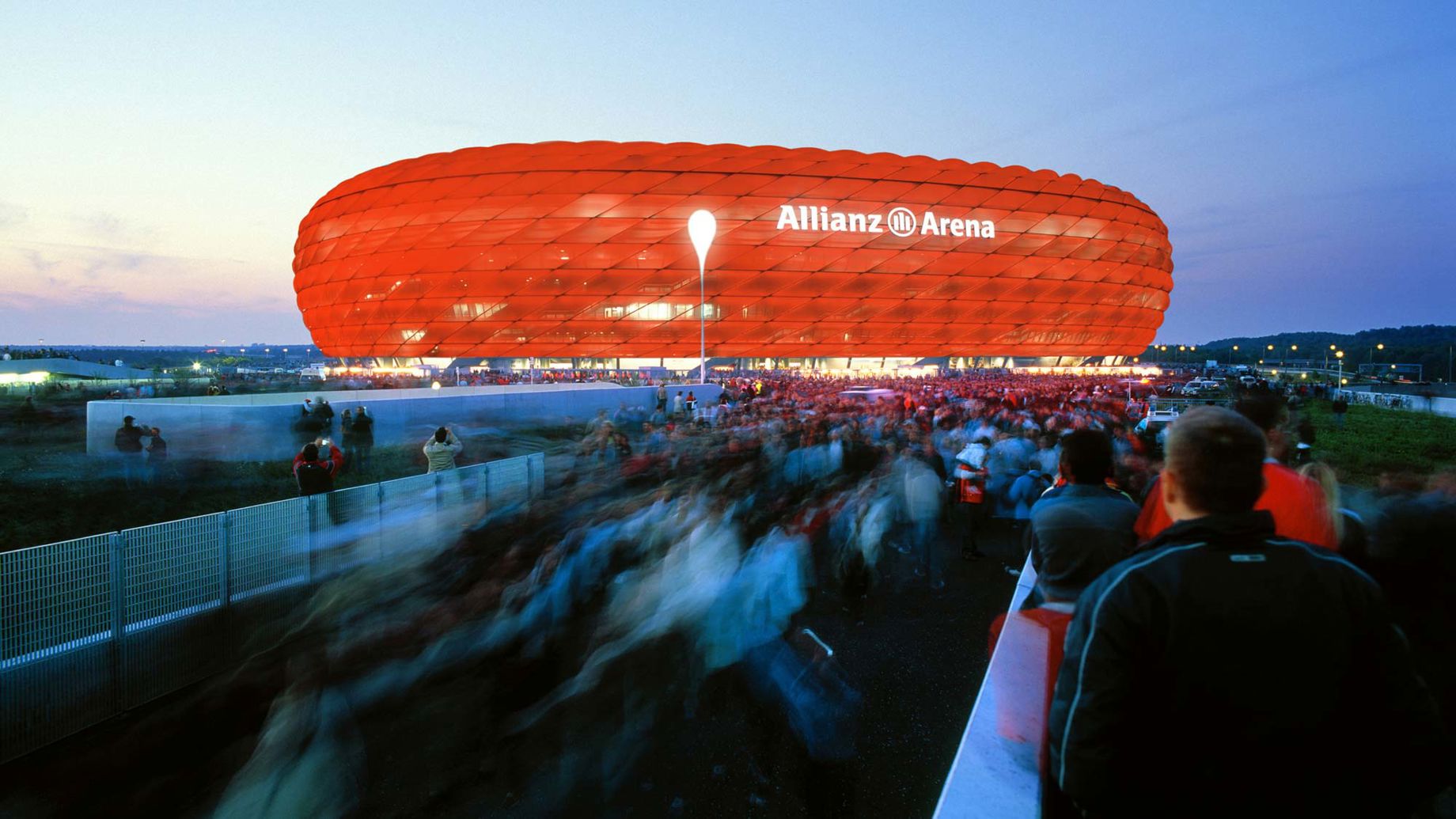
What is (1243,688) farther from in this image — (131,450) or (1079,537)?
(131,450)

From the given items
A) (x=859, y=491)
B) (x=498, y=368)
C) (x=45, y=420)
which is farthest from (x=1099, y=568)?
(x=498, y=368)

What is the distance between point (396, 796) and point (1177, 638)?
3.46 meters

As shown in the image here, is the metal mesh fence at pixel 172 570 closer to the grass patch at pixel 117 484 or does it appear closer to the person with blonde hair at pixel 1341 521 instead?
the grass patch at pixel 117 484

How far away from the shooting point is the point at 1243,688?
53.0 inches

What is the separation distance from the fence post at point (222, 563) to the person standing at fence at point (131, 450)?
22.4ft

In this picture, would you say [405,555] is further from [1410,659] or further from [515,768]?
[1410,659]

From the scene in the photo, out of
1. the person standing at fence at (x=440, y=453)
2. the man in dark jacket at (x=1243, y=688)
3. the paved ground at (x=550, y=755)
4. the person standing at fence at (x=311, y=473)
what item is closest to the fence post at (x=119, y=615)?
the paved ground at (x=550, y=755)

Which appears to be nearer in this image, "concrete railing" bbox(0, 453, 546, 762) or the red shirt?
the red shirt

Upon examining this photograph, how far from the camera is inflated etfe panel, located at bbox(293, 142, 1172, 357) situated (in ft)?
149

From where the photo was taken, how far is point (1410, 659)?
4.52ft

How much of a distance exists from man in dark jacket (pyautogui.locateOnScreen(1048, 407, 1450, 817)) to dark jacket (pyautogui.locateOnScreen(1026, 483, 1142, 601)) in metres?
1.42

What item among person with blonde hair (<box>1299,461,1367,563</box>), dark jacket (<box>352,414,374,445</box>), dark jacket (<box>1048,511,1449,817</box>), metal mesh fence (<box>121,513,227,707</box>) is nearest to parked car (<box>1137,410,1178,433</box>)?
person with blonde hair (<box>1299,461,1367,563</box>)

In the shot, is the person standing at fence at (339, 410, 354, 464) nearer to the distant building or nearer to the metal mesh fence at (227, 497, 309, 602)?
the metal mesh fence at (227, 497, 309, 602)

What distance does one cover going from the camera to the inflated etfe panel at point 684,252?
1791 inches
